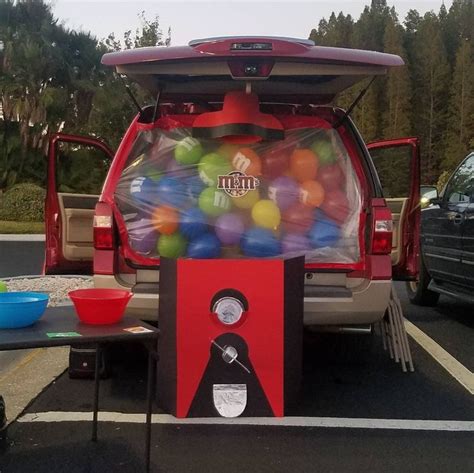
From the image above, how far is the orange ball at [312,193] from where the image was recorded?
5113mm

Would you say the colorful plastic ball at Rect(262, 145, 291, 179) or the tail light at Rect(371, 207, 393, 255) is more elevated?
the colorful plastic ball at Rect(262, 145, 291, 179)

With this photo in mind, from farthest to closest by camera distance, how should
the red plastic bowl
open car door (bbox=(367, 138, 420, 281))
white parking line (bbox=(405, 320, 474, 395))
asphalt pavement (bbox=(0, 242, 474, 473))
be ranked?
open car door (bbox=(367, 138, 420, 281)) < white parking line (bbox=(405, 320, 474, 395)) < asphalt pavement (bbox=(0, 242, 474, 473)) < the red plastic bowl

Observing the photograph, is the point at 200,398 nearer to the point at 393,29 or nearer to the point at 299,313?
the point at 299,313

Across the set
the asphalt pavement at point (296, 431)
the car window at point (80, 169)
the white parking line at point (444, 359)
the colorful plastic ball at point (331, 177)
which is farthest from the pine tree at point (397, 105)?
the colorful plastic ball at point (331, 177)

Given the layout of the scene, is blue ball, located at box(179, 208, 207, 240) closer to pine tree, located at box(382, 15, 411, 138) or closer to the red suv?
the red suv

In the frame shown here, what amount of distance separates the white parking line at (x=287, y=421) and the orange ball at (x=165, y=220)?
51.6 inches

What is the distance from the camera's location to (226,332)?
4324mm

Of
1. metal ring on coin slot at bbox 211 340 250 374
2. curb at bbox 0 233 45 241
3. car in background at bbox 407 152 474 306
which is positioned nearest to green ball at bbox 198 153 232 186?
metal ring on coin slot at bbox 211 340 250 374

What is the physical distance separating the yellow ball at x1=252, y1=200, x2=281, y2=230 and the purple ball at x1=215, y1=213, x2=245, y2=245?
0.40 feet

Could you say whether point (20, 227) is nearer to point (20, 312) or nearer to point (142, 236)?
point (142, 236)

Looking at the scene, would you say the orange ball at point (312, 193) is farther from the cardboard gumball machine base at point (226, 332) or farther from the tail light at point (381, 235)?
the cardboard gumball machine base at point (226, 332)

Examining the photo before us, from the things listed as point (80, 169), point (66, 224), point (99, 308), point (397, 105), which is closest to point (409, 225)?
point (66, 224)

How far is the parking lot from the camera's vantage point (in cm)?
372

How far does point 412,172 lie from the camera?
552 centimetres
